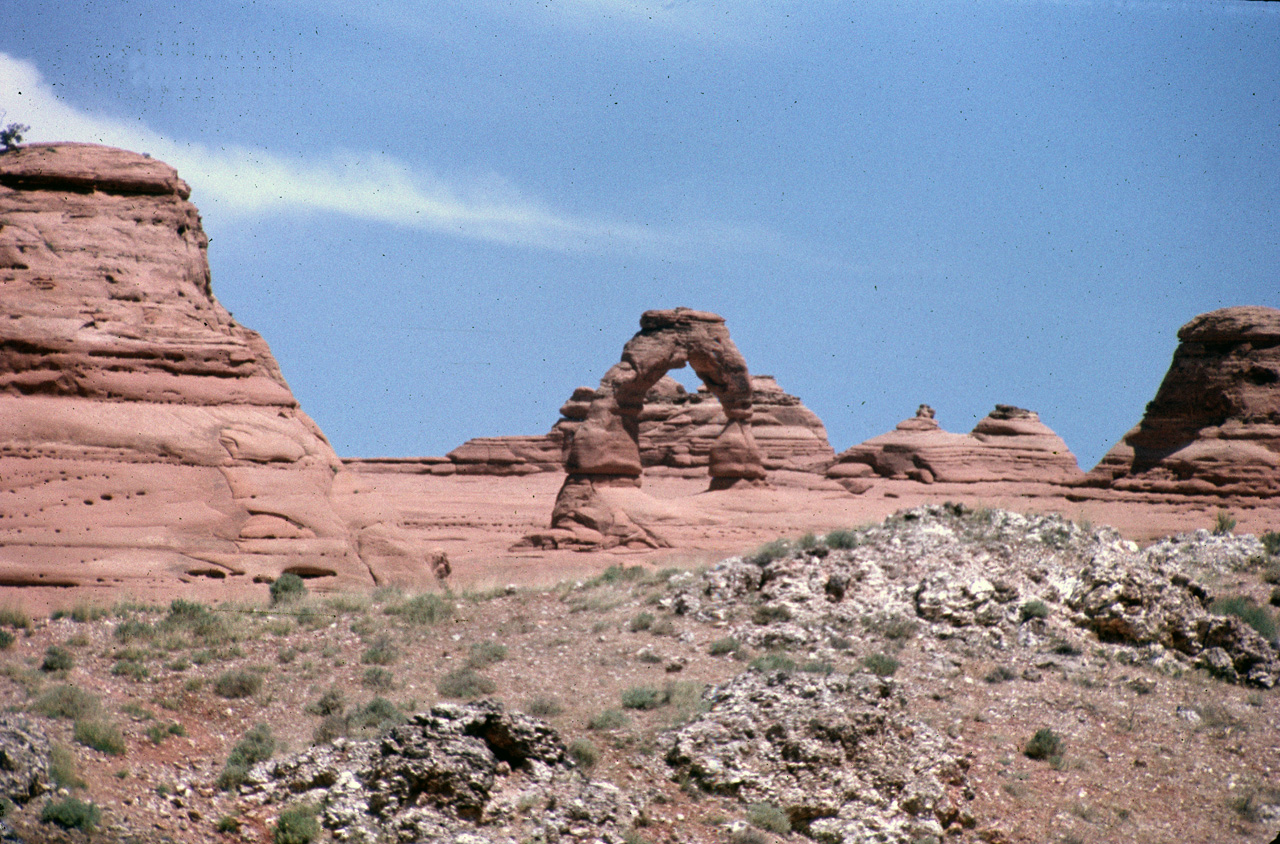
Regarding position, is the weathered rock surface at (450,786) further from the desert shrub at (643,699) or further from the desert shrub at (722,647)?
the desert shrub at (722,647)

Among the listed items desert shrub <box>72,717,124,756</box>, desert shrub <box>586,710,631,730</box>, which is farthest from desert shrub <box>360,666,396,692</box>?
desert shrub <box>72,717,124,756</box>

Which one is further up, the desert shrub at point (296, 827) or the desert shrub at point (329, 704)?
the desert shrub at point (329, 704)

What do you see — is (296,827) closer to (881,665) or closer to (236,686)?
(236,686)

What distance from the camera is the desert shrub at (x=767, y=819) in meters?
10.6

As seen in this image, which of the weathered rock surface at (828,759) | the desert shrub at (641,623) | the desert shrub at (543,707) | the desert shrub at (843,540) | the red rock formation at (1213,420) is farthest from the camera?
the red rock formation at (1213,420)

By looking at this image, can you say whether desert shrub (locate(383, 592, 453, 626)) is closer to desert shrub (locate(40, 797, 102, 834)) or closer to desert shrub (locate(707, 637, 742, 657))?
desert shrub (locate(707, 637, 742, 657))

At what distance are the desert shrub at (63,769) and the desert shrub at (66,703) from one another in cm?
115

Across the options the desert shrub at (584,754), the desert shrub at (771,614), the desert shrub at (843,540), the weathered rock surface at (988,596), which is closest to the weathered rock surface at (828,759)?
the desert shrub at (584,754)

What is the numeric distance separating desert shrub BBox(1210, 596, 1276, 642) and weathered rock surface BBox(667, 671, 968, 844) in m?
6.36

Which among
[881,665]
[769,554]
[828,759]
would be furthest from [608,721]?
[769,554]

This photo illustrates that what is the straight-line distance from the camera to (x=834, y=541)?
Result: 55.4ft

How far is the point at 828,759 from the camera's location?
11328 millimetres

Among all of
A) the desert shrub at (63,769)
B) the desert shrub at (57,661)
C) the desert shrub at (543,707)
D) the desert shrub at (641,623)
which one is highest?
the desert shrub at (641,623)

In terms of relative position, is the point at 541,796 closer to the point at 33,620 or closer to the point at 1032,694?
the point at 1032,694
